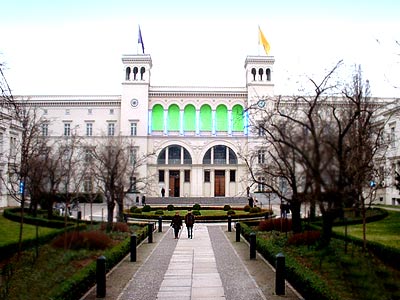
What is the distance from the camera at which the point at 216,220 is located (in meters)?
38.8

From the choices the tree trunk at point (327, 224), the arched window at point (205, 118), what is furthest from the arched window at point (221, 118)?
the tree trunk at point (327, 224)

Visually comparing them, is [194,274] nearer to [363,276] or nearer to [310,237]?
[310,237]

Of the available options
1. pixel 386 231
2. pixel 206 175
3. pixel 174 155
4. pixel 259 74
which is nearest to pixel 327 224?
pixel 386 231

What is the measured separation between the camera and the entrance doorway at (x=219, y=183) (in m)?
68.6

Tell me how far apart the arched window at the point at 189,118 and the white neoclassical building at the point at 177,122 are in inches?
2.4

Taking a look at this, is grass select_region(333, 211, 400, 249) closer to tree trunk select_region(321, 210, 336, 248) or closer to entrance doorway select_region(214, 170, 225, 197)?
tree trunk select_region(321, 210, 336, 248)

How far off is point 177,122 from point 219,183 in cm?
1135

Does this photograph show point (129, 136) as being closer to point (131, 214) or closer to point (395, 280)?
point (131, 214)

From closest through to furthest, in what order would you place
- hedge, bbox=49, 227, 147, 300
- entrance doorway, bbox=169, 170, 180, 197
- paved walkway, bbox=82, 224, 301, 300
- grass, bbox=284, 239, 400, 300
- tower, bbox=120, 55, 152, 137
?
grass, bbox=284, 239, 400, 300 < hedge, bbox=49, 227, 147, 300 < paved walkway, bbox=82, 224, 301, 300 < tower, bbox=120, 55, 152, 137 < entrance doorway, bbox=169, 170, 180, 197

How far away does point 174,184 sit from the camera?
6850 centimetres

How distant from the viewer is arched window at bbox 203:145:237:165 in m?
68.4

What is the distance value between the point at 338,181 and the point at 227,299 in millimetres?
9473

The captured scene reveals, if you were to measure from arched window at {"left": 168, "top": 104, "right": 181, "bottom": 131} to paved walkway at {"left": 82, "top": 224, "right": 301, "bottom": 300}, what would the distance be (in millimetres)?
46425

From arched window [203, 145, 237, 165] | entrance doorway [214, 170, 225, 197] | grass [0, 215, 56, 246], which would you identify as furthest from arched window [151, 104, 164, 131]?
grass [0, 215, 56, 246]
